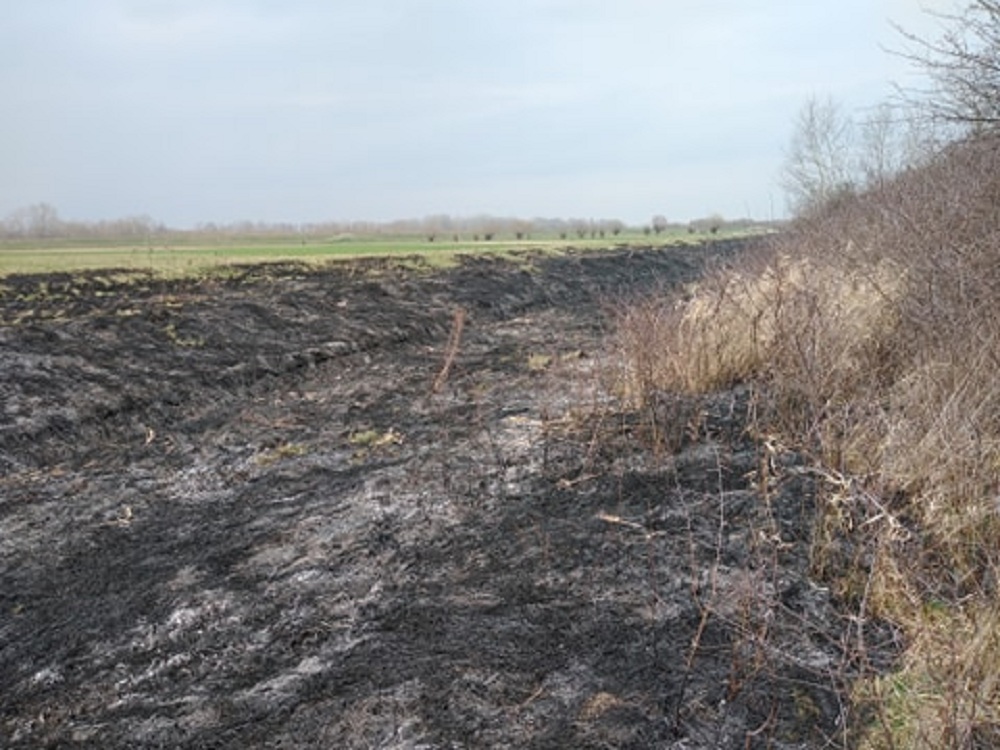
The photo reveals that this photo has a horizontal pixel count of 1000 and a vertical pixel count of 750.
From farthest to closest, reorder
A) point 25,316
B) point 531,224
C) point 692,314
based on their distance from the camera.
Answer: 1. point 531,224
2. point 25,316
3. point 692,314

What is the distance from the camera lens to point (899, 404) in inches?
221

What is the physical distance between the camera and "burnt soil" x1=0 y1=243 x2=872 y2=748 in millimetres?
3625

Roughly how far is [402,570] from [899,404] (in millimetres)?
3314

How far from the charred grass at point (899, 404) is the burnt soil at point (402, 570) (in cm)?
26

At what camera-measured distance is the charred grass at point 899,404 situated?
11.0ft

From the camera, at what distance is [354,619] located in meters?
4.52

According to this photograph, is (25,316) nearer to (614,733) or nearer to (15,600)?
(15,600)

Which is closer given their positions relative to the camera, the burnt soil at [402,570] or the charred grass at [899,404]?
the charred grass at [899,404]

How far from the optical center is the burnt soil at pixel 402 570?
Result: 11.9 ft

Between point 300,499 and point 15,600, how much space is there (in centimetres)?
205

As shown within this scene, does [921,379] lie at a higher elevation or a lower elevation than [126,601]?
higher

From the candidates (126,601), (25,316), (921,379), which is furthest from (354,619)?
(25,316)

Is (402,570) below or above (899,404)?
below

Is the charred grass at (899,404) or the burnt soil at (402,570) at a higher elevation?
the charred grass at (899,404)
